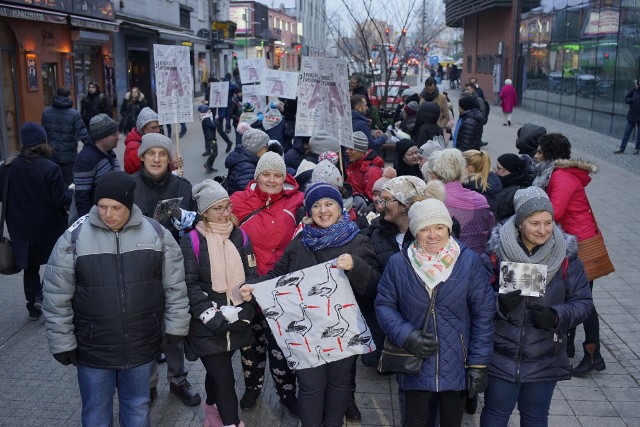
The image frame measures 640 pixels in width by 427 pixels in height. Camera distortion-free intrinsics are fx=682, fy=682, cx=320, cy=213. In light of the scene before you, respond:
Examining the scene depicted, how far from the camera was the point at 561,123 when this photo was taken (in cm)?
2609

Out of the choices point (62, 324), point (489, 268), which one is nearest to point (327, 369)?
point (489, 268)

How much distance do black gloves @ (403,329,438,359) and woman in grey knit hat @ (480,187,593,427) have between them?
0.45m

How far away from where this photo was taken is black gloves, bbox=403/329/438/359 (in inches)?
145

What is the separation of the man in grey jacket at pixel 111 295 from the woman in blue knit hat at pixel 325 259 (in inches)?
20.9

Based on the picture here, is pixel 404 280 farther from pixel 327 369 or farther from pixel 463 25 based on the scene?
pixel 463 25

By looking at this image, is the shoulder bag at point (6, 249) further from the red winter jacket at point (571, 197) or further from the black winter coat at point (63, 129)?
the red winter jacket at point (571, 197)

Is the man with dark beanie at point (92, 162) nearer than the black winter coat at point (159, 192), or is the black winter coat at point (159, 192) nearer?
the black winter coat at point (159, 192)

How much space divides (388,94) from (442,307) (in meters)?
19.4

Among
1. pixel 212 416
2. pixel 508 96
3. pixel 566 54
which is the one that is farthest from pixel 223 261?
pixel 566 54

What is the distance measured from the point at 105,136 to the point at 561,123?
23.1m

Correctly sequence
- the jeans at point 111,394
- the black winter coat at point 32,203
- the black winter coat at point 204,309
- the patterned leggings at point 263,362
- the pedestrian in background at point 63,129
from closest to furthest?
the jeans at point 111,394, the black winter coat at point 204,309, the patterned leggings at point 263,362, the black winter coat at point 32,203, the pedestrian in background at point 63,129

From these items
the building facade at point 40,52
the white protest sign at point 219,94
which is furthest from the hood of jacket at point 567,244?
the building facade at point 40,52

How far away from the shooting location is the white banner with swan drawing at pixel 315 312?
4.11 metres

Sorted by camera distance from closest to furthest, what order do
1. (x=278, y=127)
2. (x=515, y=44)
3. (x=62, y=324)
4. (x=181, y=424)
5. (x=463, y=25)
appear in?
(x=62, y=324) → (x=181, y=424) → (x=278, y=127) → (x=515, y=44) → (x=463, y=25)
